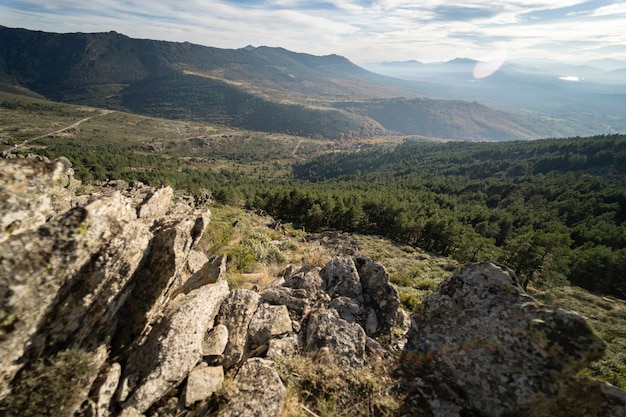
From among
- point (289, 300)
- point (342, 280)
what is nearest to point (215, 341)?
point (289, 300)

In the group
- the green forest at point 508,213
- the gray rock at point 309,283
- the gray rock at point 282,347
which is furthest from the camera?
the green forest at point 508,213

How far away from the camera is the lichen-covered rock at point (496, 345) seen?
6551 millimetres

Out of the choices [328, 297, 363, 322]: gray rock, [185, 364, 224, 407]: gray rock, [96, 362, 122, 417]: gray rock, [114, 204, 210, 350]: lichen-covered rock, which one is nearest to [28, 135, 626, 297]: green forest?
[328, 297, 363, 322]: gray rock

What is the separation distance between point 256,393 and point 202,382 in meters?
1.24

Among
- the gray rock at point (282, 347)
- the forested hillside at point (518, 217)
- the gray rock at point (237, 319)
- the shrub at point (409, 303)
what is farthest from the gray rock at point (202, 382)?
the forested hillside at point (518, 217)

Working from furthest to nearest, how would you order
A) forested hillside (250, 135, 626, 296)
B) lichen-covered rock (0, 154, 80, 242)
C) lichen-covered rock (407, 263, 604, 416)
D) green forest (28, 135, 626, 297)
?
1. green forest (28, 135, 626, 297)
2. forested hillside (250, 135, 626, 296)
3. lichen-covered rock (407, 263, 604, 416)
4. lichen-covered rock (0, 154, 80, 242)

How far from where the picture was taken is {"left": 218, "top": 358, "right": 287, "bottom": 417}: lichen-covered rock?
19.9 feet

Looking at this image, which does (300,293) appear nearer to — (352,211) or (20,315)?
(20,315)

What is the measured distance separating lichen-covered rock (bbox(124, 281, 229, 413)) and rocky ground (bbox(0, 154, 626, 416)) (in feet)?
0.10

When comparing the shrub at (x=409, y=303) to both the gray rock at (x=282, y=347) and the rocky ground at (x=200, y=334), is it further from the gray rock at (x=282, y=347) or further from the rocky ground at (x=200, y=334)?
the gray rock at (x=282, y=347)

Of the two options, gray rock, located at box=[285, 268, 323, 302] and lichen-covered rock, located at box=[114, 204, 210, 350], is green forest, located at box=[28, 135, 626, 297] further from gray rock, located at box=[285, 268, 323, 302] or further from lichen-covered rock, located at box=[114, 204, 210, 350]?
lichen-covered rock, located at box=[114, 204, 210, 350]

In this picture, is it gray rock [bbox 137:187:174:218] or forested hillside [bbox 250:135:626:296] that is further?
forested hillside [bbox 250:135:626:296]

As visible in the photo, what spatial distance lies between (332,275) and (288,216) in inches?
2285

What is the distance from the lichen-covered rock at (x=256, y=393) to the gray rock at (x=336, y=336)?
1574mm
